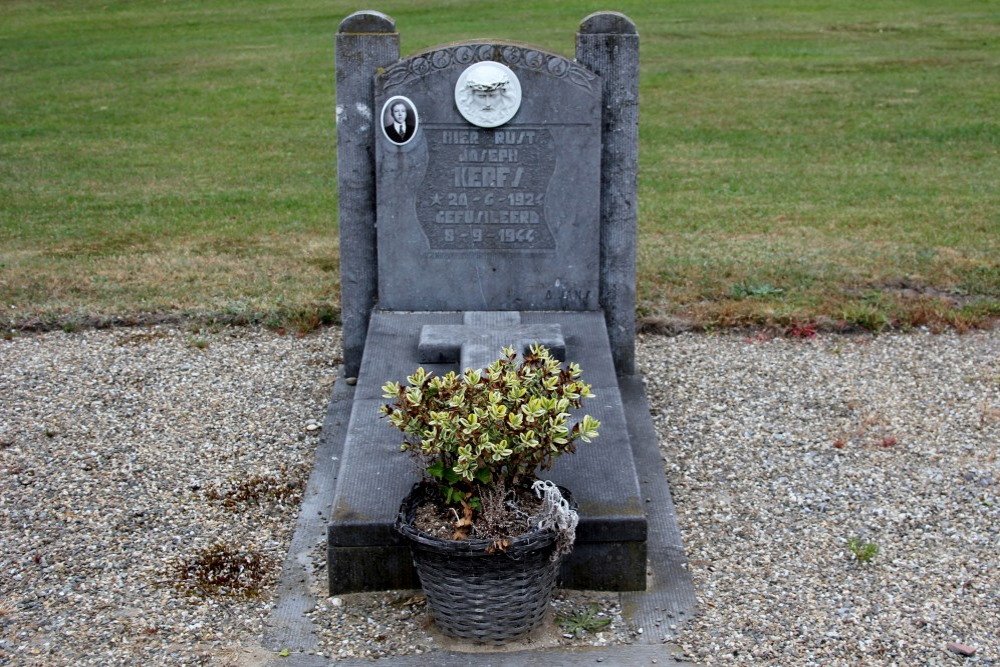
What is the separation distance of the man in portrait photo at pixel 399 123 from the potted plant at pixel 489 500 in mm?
2493

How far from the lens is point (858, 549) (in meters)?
5.65

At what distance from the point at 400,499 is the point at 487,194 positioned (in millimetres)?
2415

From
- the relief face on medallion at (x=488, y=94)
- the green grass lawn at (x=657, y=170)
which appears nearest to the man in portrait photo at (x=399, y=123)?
the relief face on medallion at (x=488, y=94)

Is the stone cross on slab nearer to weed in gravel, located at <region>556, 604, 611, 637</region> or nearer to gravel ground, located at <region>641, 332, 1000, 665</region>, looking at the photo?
gravel ground, located at <region>641, 332, 1000, 665</region>

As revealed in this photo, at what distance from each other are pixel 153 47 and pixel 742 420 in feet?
70.7

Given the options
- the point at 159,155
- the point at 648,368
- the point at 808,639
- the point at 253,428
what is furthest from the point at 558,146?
Answer: the point at 159,155

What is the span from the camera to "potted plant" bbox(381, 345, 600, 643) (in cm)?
470

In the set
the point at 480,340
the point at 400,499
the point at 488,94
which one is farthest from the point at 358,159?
the point at 400,499

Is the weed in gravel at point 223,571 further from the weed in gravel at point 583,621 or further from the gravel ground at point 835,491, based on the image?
the gravel ground at point 835,491

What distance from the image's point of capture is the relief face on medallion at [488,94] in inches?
277

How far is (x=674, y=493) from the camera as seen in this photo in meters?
6.36

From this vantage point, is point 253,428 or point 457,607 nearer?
point 457,607

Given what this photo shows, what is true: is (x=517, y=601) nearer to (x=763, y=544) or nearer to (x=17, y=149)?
(x=763, y=544)

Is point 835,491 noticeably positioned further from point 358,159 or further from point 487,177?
point 358,159
